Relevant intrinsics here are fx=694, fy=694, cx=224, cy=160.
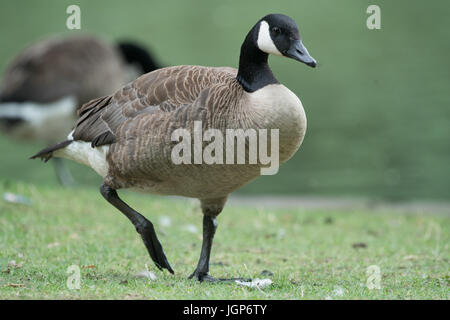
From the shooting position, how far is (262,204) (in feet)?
35.9

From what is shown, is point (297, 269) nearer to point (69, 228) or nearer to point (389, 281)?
point (389, 281)

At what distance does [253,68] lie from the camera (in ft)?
19.2

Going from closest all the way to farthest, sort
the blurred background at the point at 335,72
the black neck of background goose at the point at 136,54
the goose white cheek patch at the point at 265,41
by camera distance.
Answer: the goose white cheek patch at the point at 265,41
the blurred background at the point at 335,72
the black neck of background goose at the point at 136,54

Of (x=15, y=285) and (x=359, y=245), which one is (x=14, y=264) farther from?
(x=359, y=245)

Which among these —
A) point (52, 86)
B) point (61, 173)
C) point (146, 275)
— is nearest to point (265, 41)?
point (146, 275)

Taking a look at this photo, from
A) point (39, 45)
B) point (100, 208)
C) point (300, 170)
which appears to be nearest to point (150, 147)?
point (100, 208)

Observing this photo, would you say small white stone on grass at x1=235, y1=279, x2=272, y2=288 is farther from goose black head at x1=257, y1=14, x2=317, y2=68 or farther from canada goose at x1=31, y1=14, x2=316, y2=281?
goose black head at x1=257, y1=14, x2=317, y2=68

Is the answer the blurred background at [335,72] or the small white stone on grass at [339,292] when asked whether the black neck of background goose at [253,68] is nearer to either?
the small white stone on grass at [339,292]

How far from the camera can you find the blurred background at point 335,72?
13820mm

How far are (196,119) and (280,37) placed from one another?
0.97 metres

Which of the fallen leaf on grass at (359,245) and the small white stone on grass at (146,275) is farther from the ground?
the small white stone on grass at (146,275)

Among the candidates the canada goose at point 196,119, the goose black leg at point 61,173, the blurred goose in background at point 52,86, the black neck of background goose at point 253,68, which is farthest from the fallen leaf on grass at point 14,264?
the blurred goose in background at point 52,86

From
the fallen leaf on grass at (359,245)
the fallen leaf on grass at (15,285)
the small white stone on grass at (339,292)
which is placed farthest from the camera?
the fallen leaf on grass at (359,245)

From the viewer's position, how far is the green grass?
549 centimetres
